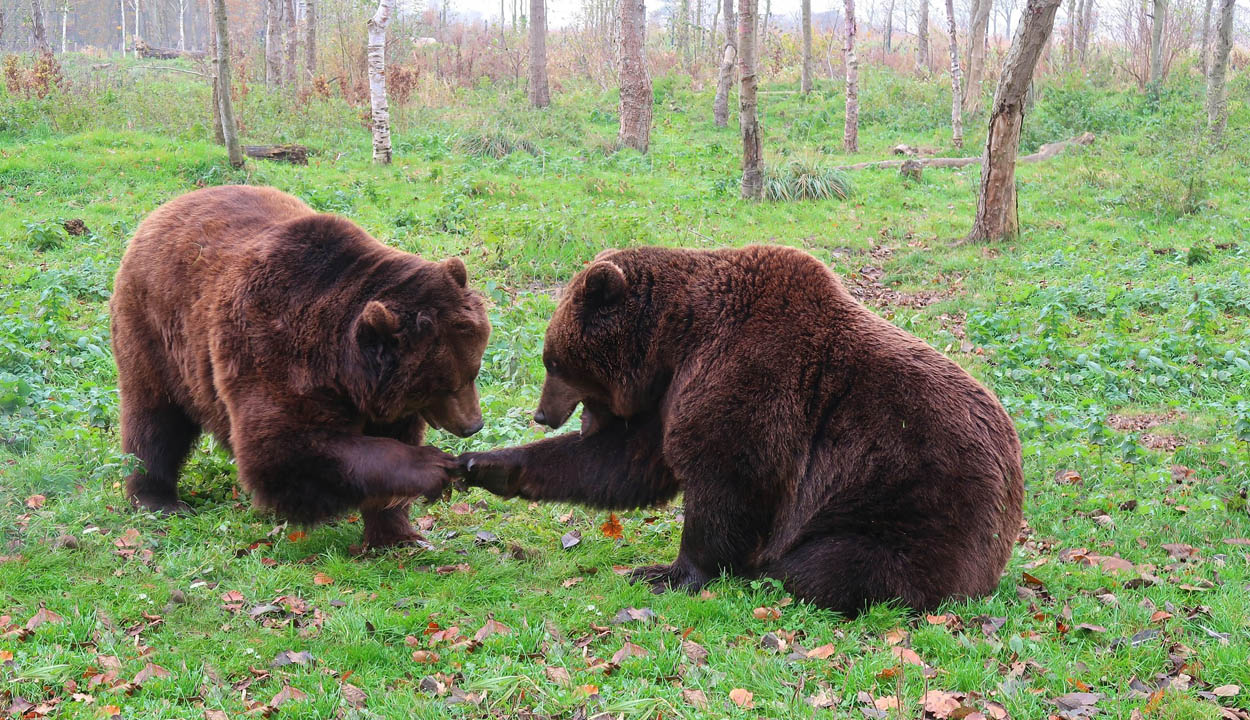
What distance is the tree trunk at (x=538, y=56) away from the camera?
2664 cm

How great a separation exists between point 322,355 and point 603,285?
5.03ft

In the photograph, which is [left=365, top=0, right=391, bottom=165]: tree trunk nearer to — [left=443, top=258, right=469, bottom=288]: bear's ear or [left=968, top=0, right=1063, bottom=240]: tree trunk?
[left=968, top=0, right=1063, bottom=240]: tree trunk

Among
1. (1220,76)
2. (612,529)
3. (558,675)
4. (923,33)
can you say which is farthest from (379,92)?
(923,33)

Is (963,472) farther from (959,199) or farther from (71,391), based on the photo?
(959,199)

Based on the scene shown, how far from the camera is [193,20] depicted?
241 feet

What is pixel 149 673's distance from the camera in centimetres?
411

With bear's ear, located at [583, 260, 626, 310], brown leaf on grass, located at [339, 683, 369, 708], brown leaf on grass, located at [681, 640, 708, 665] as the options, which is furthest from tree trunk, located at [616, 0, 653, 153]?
brown leaf on grass, located at [339, 683, 369, 708]

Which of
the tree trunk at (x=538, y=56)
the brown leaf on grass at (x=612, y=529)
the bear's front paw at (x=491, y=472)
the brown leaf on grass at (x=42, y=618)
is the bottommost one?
the brown leaf on grass at (x=612, y=529)

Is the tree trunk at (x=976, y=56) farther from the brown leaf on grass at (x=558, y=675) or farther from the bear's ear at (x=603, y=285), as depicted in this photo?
the brown leaf on grass at (x=558, y=675)

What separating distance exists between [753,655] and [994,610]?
1375mm

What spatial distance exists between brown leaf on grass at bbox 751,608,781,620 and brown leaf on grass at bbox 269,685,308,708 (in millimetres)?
2103

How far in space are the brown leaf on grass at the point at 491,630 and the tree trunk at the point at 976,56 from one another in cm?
2589

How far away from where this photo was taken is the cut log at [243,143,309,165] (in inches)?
734

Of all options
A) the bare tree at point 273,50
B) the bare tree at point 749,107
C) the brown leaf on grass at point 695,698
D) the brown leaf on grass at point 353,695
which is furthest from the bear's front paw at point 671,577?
the bare tree at point 273,50
